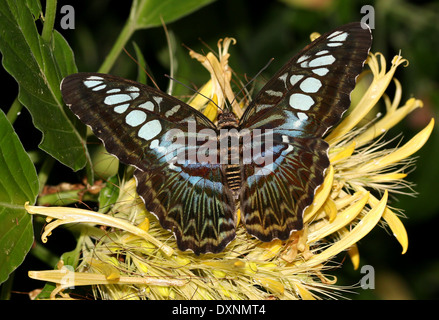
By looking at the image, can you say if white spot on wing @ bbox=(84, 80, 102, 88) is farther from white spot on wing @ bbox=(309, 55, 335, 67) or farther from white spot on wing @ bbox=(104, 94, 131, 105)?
white spot on wing @ bbox=(309, 55, 335, 67)

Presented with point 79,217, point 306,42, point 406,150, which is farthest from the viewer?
point 306,42

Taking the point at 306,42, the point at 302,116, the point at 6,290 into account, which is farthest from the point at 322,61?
the point at 306,42

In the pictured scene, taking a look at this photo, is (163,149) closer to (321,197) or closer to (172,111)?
(172,111)

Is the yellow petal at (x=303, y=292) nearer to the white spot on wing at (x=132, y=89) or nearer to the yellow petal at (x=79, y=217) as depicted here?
the yellow petal at (x=79, y=217)

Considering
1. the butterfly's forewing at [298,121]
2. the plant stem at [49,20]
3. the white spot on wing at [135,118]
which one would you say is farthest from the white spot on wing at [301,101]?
the plant stem at [49,20]

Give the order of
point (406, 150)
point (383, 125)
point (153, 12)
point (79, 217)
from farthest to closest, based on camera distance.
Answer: point (153, 12) → point (383, 125) → point (406, 150) → point (79, 217)

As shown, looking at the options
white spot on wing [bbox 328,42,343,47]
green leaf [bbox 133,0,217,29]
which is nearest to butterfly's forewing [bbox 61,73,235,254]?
white spot on wing [bbox 328,42,343,47]
